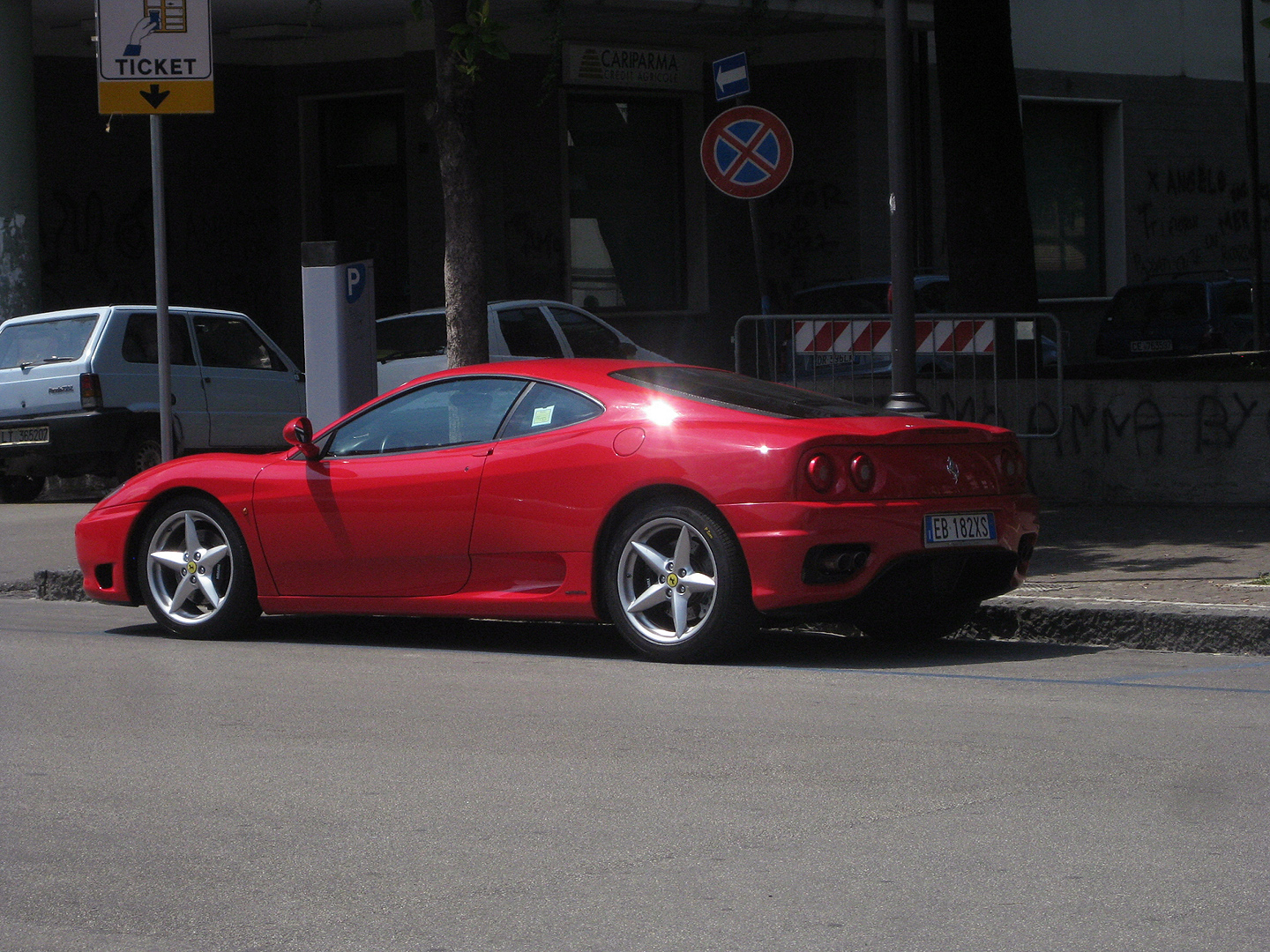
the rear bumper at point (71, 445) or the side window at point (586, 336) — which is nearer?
the rear bumper at point (71, 445)

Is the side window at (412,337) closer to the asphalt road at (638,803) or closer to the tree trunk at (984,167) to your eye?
the tree trunk at (984,167)

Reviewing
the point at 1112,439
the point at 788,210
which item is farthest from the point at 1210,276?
the point at 1112,439

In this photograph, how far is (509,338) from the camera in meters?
17.2

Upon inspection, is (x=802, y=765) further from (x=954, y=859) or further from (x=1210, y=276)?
(x=1210, y=276)

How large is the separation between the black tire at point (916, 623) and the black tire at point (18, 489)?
10.3 meters

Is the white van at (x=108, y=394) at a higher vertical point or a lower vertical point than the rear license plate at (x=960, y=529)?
higher

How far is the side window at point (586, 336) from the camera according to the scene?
58.5 feet

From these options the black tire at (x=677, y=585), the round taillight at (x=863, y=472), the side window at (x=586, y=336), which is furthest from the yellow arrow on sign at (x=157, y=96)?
the side window at (x=586, y=336)

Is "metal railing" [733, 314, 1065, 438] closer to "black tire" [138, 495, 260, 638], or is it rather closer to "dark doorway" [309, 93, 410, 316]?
"black tire" [138, 495, 260, 638]

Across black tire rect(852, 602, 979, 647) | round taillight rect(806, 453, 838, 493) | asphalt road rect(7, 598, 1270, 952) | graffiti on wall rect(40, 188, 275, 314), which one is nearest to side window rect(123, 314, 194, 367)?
graffiti on wall rect(40, 188, 275, 314)

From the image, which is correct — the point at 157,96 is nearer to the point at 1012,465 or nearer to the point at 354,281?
the point at 354,281

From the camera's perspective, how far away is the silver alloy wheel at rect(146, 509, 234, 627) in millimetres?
8391

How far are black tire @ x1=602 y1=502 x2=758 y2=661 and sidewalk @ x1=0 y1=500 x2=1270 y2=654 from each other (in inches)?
65.6

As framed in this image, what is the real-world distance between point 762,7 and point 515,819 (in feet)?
37.9
